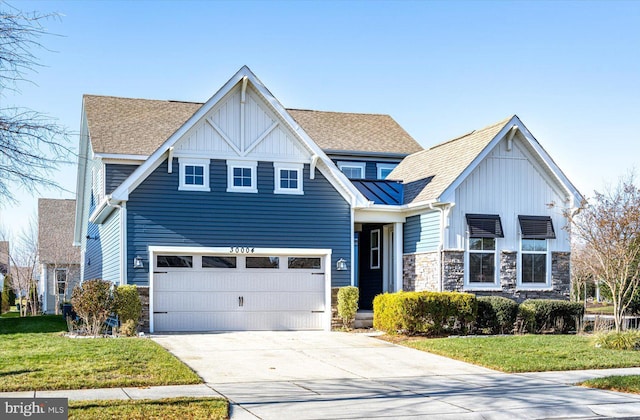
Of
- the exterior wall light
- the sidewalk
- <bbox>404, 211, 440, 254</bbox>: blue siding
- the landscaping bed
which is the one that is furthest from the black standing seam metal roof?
the sidewalk

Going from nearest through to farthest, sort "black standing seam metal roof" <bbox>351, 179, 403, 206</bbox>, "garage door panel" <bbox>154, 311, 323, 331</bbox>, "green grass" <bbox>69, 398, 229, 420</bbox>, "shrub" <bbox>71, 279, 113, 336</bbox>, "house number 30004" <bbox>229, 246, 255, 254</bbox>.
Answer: "green grass" <bbox>69, 398, 229, 420</bbox> < "shrub" <bbox>71, 279, 113, 336</bbox> < "garage door panel" <bbox>154, 311, 323, 331</bbox> < "house number 30004" <bbox>229, 246, 255, 254</bbox> < "black standing seam metal roof" <bbox>351, 179, 403, 206</bbox>

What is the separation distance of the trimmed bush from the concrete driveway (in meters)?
1.40

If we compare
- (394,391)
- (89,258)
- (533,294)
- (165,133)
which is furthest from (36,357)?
(89,258)

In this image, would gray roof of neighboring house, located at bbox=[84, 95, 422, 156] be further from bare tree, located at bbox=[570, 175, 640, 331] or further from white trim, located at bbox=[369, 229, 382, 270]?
bare tree, located at bbox=[570, 175, 640, 331]

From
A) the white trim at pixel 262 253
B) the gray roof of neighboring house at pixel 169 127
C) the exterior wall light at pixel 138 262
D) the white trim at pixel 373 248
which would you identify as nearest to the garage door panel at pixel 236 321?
the white trim at pixel 262 253

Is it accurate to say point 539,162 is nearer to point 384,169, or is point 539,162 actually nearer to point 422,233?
point 422,233

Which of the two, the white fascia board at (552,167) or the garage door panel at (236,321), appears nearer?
the garage door panel at (236,321)

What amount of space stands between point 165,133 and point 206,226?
5461 millimetres

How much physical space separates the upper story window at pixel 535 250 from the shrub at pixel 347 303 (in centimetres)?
497

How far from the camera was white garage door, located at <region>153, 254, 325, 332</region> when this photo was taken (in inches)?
842

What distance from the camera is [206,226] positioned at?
21688 mm

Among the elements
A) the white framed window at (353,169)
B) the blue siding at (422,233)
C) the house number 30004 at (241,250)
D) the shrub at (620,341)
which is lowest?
the shrub at (620,341)

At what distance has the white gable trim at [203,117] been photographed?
68.7 ft

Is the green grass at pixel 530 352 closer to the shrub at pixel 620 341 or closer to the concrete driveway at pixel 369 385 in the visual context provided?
the shrub at pixel 620 341
